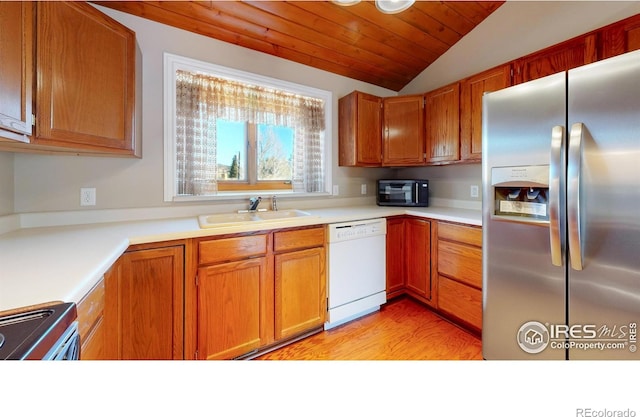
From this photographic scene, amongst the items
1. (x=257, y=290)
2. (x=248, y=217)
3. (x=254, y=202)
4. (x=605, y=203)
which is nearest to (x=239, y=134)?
(x=254, y=202)

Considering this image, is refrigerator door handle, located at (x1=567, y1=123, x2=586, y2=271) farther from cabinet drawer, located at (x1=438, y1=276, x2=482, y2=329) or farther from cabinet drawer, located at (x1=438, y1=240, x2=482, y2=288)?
cabinet drawer, located at (x1=438, y1=276, x2=482, y2=329)

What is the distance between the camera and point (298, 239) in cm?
181

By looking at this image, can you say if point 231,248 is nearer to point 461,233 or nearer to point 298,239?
point 298,239

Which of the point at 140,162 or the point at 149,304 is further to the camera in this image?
the point at 140,162

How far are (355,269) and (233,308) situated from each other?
39.5 inches

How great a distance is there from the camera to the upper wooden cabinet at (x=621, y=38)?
4.36ft

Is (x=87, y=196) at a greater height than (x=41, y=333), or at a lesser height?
greater

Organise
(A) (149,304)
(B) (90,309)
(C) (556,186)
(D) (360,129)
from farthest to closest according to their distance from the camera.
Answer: (D) (360,129) → (A) (149,304) → (C) (556,186) → (B) (90,309)

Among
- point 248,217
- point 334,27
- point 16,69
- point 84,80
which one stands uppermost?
point 334,27

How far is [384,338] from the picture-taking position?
1.91 meters

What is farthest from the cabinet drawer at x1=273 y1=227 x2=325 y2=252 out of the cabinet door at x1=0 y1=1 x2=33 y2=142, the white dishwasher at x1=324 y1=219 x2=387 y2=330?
the cabinet door at x1=0 y1=1 x2=33 y2=142

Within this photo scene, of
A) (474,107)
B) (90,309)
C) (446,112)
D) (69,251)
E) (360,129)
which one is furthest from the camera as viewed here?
(360,129)

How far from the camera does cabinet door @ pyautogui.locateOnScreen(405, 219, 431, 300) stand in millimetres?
2223

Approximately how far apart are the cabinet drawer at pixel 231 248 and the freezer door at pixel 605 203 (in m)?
1.62
